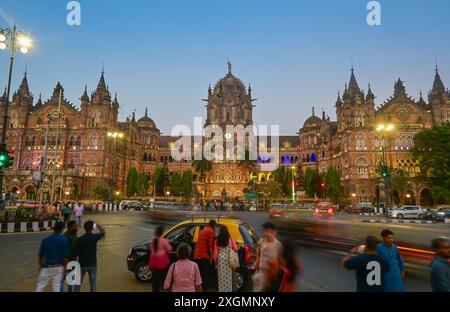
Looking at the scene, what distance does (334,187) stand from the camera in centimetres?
5491

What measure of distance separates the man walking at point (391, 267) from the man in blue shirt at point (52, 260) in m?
5.40

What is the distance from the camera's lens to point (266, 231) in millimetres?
5551

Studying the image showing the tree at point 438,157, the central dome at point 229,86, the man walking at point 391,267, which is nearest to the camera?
the man walking at point 391,267

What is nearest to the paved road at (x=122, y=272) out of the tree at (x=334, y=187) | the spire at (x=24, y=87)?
the tree at (x=334, y=187)

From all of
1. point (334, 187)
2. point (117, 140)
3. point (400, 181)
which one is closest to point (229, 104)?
point (117, 140)

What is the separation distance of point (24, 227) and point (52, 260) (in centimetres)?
1618

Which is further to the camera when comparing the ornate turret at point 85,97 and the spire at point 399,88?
the ornate turret at point 85,97

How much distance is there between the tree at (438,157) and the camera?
4103 centimetres

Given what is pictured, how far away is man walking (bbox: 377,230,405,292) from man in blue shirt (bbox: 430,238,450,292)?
454 mm

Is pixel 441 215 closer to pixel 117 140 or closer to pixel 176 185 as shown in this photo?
pixel 176 185

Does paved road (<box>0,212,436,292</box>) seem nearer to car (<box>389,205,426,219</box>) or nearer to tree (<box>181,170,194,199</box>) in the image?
car (<box>389,205,426,219</box>)

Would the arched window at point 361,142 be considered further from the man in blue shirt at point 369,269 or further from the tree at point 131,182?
the man in blue shirt at point 369,269

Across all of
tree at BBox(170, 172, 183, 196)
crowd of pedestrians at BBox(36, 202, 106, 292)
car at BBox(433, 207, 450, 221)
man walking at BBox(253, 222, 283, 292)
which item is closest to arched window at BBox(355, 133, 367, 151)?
car at BBox(433, 207, 450, 221)
